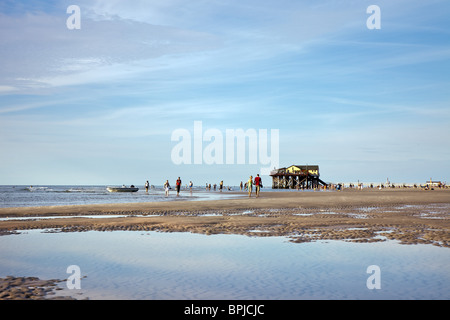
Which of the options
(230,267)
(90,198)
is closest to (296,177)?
(90,198)

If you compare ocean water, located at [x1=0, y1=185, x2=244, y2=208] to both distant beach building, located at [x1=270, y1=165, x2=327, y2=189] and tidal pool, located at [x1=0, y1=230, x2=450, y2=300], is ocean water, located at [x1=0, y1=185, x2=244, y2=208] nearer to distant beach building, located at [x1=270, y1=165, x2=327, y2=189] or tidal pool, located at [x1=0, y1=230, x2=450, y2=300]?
tidal pool, located at [x1=0, y1=230, x2=450, y2=300]

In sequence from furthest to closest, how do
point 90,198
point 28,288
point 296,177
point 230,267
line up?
point 296,177 → point 90,198 → point 230,267 → point 28,288

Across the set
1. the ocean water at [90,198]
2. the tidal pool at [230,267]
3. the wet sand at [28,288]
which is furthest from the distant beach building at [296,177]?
the wet sand at [28,288]

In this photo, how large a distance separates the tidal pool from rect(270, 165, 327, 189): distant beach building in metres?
117

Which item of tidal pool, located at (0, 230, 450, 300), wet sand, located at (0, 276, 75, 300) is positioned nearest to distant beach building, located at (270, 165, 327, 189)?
tidal pool, located at (0, 230, 450, 300)

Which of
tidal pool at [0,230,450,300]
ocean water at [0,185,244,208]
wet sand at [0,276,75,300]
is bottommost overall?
ocean water at [0,185,244,208]

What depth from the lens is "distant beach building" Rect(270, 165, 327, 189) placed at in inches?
5037

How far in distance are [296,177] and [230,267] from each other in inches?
4989

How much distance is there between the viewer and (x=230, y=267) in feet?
25.3

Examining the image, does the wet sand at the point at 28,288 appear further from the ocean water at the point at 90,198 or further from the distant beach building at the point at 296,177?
the distant beach building at the point at 296,177

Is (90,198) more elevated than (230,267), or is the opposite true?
(230,267)

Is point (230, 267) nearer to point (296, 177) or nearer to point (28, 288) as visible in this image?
point (28, 288)
